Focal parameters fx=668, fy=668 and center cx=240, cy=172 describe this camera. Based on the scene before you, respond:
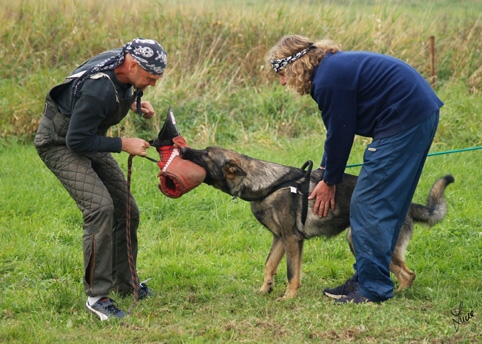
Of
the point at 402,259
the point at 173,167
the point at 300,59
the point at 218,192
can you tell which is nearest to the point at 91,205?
the point at 173,167

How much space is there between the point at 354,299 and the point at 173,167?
5.66 feet

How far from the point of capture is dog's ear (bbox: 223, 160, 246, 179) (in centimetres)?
550

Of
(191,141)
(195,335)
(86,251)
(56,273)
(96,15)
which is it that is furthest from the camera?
(96,15)

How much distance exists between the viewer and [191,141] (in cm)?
1016

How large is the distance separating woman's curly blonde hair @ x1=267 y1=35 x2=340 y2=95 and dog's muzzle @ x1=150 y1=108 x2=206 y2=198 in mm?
975

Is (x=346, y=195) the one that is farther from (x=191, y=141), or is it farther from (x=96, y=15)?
(x=96, y=15)

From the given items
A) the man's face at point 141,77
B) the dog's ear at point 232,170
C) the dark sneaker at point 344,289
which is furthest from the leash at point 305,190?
the man's face at point 141,77

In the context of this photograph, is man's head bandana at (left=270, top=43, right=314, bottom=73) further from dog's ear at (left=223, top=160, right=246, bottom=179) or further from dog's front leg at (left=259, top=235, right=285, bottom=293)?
dog's front leg at (left=259, top=235, right=285, bottom=293)

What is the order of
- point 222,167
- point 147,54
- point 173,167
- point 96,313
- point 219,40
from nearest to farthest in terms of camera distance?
point 147,54 → point 96,313 → point 173,167 → point 222,167 → point 219,40

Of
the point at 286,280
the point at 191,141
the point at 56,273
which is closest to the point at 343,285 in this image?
the point at 286,280

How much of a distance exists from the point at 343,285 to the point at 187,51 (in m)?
7.37

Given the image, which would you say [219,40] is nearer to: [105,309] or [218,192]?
[218,192]

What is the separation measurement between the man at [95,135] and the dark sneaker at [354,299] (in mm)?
1690

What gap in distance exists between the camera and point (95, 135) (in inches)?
191
